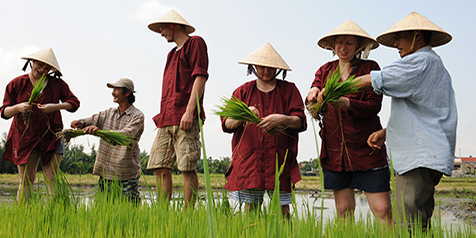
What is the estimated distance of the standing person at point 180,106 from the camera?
11.3 ft

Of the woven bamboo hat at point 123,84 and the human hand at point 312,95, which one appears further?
the woven bamboo hat at point 123,84

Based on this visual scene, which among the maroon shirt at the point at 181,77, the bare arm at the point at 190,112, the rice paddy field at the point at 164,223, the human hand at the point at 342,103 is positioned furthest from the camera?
the maroon shirt at the point at 181,77

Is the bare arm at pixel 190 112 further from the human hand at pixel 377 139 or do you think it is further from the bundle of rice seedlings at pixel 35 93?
the bundle of rice seedlings at pixel 35 93

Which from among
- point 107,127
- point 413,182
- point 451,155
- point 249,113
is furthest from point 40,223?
point 451,155

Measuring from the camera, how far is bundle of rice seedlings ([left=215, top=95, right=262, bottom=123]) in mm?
2855

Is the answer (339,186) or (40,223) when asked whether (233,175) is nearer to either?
(339,186)

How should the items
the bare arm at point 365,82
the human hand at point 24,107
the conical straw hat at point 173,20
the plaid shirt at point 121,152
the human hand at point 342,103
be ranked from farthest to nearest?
the plaid shirt at point 121,152 < the human hand at point 24,107 < the conical straw hat at point 173,20 < the human hand at point 342,103 < the bare arm at point 365,82

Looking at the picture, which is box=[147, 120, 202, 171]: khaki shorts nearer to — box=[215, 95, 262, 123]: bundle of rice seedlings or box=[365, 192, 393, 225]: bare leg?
box=[215, 95, 262, 123]: bundle of rice seedlings

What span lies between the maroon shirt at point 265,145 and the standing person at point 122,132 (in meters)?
1.49

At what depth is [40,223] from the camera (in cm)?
257

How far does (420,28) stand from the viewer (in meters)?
2.53

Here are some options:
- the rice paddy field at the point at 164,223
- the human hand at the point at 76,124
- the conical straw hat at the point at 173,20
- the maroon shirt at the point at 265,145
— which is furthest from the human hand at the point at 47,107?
the maroon shirt at the point at 265,145

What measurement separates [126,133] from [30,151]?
1006mm

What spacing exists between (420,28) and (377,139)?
0.79m
